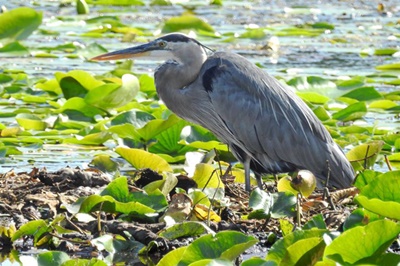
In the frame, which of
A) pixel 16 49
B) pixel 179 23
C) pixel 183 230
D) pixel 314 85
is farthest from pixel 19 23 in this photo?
pixel 183 230

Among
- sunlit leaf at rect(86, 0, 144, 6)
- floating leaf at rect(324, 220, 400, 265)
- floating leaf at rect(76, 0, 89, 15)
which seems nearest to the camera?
floating leaf at rect(324, 220, 400, 265)

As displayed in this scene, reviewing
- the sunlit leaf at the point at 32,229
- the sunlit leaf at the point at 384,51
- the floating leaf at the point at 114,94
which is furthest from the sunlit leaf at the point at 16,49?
the sunlit leaf at the point at 32,229

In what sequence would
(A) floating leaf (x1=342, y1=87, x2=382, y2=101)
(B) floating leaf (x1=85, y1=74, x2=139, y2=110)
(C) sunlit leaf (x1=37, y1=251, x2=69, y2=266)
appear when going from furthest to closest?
(A) floating leaf (x1=342, y1=87, x2=382, y2=101)
(B) floating leaf (x1=85, y1=74, x2=139, y2=110)
(C) sunlit leaf (x1=37, y1=251, x2=69, y2=266)

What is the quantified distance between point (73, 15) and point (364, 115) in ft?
22.5

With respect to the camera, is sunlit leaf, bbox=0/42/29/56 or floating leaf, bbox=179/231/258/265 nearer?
floating leaf, bbox=179/231/258/265

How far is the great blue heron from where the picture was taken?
6.28 metres

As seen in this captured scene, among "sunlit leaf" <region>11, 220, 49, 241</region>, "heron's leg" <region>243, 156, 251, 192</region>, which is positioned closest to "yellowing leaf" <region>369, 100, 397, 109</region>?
"heron's leg" <region>243, 156, 251, 192</region>

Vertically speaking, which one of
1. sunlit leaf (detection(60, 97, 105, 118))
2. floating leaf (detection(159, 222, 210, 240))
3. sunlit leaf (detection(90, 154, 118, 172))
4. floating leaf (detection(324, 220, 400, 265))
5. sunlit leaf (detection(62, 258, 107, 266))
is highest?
floating leaf (detection(324, 220, 400, 265))

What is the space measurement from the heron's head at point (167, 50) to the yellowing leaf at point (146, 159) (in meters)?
0.69

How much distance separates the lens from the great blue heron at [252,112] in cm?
628

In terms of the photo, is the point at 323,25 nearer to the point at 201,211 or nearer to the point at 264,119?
the point at 264,119

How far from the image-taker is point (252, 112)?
20.9 feet

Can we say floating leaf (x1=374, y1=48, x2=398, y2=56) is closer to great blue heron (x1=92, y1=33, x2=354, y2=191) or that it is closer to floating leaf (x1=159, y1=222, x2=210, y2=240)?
great blue heron (x1=92, y1=33, x2=354, y2=191)

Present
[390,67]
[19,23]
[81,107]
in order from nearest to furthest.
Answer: [81,107] < [19,23] < [390,67]
